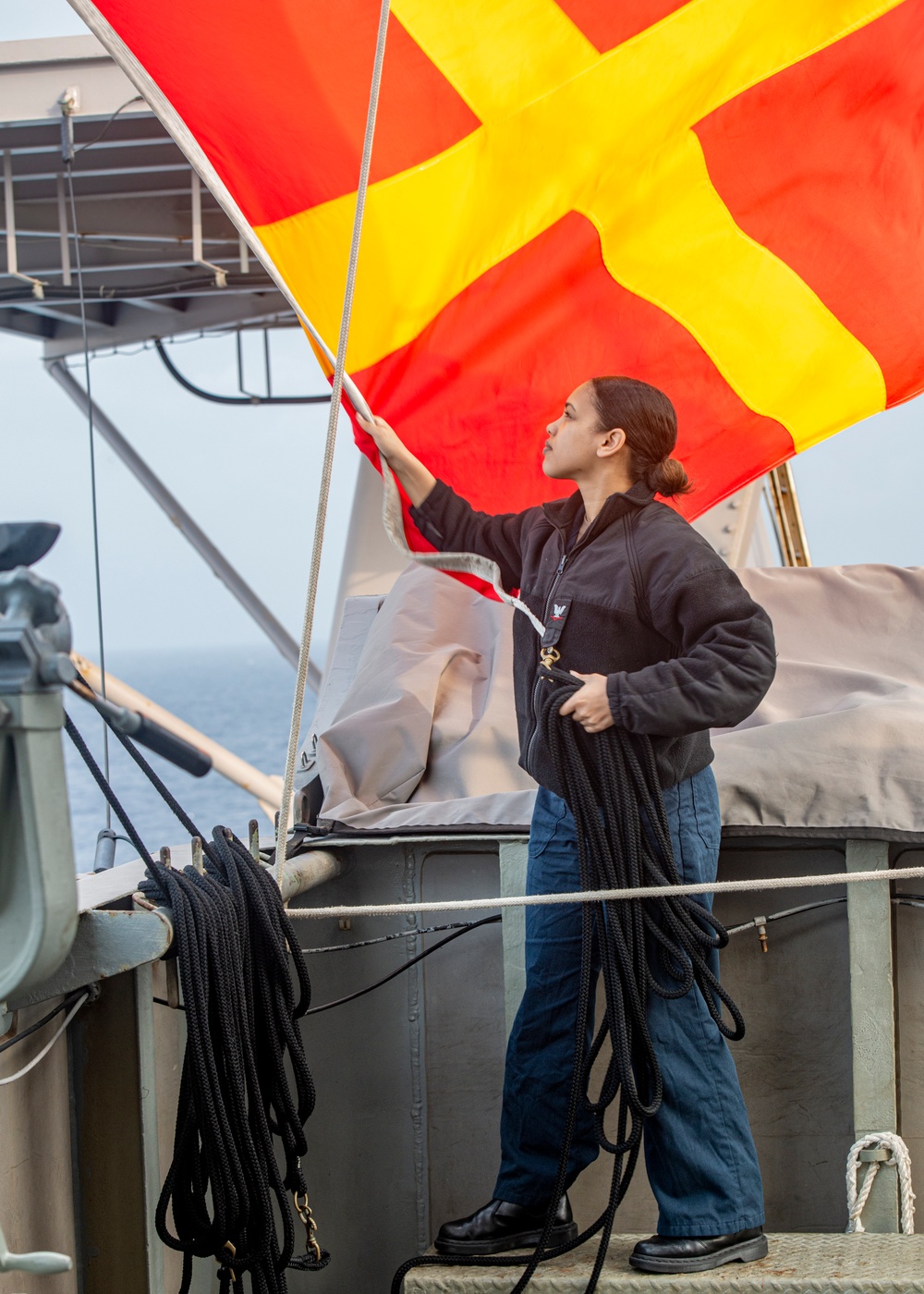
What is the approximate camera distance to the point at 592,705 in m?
1.83

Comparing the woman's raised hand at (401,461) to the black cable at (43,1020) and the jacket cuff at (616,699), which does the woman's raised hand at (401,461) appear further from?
the black cable at (43,1020)

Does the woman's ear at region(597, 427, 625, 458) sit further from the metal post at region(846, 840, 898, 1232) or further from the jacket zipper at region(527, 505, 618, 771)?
the metal post at region(846, 840, 898, 1232)

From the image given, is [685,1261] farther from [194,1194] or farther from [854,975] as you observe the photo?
[194,1194]

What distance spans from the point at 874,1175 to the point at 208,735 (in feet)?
165

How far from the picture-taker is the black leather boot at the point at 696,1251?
6.25 ft

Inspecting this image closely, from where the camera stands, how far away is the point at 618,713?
5.95 feet

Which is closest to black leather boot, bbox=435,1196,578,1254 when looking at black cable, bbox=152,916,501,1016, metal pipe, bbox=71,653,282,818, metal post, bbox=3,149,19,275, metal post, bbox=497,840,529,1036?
metal post, bbox=497,840,529,1036

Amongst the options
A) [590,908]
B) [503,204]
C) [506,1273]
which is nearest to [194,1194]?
[506,1273]

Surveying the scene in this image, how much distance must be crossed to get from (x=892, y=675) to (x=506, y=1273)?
1.46 meters

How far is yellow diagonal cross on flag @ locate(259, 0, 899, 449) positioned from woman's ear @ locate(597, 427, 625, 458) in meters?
0.51

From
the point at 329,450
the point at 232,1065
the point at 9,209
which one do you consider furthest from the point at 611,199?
the point at 9,209

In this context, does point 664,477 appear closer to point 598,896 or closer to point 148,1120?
point 598,896

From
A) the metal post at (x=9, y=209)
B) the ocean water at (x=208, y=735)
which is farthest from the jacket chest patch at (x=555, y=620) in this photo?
the ocean water at (x=208, y=735)

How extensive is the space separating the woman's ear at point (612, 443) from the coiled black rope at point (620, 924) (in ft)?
1.27
